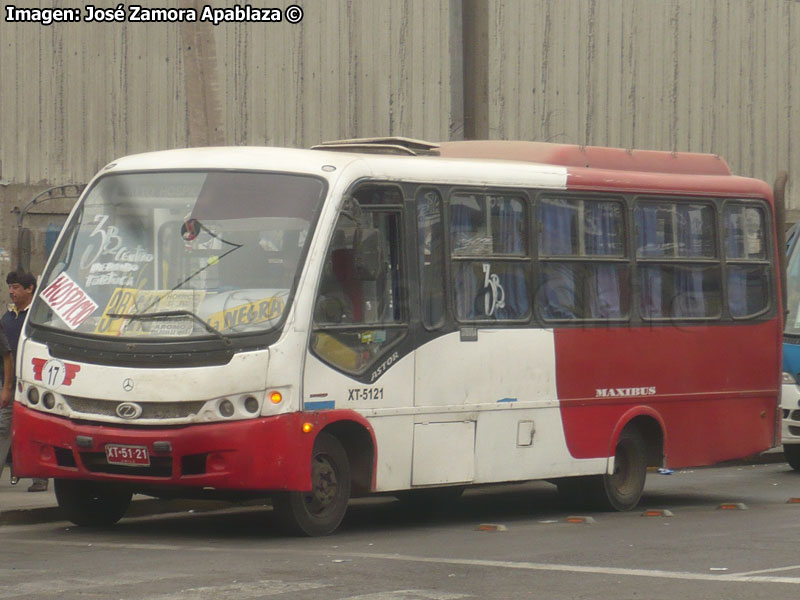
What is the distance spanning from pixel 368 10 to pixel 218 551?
1537 cm

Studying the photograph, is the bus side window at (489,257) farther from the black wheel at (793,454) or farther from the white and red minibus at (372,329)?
the black wheel at (793,454)

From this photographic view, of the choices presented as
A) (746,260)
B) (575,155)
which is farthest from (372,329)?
(746,260)

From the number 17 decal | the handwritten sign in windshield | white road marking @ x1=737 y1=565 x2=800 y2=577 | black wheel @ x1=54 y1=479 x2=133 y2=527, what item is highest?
the handwritten sign in windshield

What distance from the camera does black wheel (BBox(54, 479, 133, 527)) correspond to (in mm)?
12305

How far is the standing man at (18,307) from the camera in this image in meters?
14.2

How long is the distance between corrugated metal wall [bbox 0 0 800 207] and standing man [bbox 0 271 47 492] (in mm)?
3261

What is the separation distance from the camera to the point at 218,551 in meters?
10.8

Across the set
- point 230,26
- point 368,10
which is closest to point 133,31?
point 230,26

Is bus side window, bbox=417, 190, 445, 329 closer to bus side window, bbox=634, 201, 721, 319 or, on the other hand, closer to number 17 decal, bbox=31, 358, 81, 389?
bus side window, bbox=634, 201, 721, 319

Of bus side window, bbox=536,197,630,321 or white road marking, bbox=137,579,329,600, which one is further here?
bus side window, bbox=536,197,630,321

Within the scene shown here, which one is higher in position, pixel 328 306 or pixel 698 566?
pixel 328 306

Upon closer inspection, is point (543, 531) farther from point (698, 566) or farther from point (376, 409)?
point (698, 566)

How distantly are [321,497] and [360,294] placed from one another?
142cm

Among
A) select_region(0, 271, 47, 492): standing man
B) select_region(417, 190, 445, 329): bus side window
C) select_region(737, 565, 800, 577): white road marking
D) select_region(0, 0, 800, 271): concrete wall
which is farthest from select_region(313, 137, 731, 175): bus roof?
select_region(737, 565, 800, 577): white road marking
